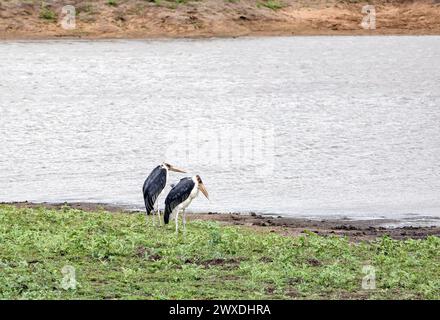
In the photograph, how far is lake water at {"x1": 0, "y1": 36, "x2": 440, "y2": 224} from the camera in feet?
63.7

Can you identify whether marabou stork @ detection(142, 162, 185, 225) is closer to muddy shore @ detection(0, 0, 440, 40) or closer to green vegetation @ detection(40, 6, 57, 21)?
Result: muddy shore @ detection(0, 0, 440, 40)

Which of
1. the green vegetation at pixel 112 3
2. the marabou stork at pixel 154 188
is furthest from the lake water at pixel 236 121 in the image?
the marabou stork at pixel 154 188

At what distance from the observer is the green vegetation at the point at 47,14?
4238cm

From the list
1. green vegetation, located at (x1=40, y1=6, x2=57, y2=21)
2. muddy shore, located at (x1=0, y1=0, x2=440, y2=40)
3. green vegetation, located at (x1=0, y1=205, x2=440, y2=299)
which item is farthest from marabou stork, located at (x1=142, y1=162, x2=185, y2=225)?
green vegetation, located at (x1=40, y1=6, x2=57, y2=21)

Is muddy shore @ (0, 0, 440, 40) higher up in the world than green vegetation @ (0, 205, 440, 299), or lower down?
higher up

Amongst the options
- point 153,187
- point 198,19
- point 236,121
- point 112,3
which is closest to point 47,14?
point 112,3

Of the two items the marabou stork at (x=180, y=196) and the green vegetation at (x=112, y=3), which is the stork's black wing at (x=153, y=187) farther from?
the green vegetation at (x=112, y=3)

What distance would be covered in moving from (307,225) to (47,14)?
28419 millimetres

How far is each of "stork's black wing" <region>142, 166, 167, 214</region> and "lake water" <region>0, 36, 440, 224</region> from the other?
2523mm

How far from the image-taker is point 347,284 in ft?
37.2

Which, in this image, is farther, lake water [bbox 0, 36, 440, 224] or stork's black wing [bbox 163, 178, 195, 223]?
lake water [bbox 0, 36, 440, 224]

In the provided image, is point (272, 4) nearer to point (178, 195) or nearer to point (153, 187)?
point (153, 187)

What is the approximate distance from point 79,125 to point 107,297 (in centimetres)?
1666

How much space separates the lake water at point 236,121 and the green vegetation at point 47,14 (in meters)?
1.46
